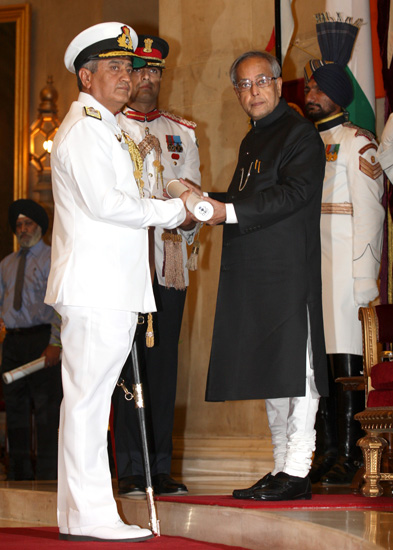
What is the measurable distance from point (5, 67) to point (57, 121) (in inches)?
36.6

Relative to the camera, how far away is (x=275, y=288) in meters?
3.22

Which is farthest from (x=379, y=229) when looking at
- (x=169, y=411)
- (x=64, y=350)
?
(x=64, y=350)

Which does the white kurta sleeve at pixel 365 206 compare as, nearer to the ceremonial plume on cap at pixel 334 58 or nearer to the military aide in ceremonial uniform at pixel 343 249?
the military aide in ceremonial uniform at pixel 343 249

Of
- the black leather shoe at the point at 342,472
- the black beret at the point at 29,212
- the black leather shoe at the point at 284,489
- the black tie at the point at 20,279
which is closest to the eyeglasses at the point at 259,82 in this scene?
the black leather shoe at the point at 284,489

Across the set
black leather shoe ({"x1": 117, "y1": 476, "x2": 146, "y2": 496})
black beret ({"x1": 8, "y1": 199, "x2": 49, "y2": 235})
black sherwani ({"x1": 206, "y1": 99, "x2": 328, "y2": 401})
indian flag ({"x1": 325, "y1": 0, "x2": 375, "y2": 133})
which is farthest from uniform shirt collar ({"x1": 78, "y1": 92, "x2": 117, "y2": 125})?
A: black beret ({"x1": 8, "y1": 199, "x2": 49, "y2": 235})

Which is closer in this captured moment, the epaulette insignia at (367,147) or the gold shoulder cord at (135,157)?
the gold shoulder cord at (135,157)

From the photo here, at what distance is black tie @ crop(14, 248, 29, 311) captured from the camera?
5.84 metres

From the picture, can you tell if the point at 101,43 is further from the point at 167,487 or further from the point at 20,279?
the point at 20,279

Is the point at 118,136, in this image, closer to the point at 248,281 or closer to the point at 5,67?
the point at 248,281

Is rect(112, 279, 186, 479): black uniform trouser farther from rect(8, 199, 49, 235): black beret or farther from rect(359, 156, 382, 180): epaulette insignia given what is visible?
rect(8, 199, 49, 235): black beret

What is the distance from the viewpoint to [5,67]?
28.2ft

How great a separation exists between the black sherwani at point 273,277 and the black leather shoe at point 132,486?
2.33 feet

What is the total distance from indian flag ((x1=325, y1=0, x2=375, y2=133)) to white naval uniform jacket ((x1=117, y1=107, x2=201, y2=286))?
1.27 m

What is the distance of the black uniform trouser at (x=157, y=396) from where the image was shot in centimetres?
384
